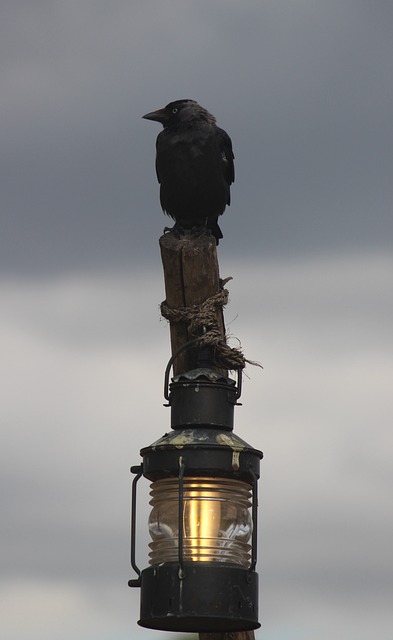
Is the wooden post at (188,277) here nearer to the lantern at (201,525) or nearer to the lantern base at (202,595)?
the lantern at (201,525)

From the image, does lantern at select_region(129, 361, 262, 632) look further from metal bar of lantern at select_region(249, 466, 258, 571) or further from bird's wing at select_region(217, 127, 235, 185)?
bird's wing at select_region(217, 127, 235, 185)

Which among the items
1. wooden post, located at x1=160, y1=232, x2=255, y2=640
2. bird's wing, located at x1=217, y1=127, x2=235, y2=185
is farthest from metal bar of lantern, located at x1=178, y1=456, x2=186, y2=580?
bird's wing, located at x1=217, y1=127, x2=235, y2=185

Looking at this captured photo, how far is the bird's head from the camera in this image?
1077 centimetres

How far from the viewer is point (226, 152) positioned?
1126 centimetres

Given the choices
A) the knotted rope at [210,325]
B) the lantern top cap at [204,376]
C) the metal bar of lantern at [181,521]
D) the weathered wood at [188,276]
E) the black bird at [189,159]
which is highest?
the black bird at [189,159]

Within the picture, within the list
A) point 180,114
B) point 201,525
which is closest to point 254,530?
point 201,525

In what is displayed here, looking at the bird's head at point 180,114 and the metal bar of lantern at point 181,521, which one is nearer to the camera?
the metal bar of lantern at point 181,521

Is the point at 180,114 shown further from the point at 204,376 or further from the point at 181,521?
the point at 181,521

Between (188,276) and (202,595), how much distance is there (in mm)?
2174

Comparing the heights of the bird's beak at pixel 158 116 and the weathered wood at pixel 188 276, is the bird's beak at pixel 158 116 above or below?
above

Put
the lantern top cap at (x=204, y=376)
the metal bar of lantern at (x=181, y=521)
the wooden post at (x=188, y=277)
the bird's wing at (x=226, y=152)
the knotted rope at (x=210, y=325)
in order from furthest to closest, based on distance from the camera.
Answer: the bird's wing at (x=226, y=152) → the wooden post at (x=188, y=277) → the knotted rope at (x=210, y=325) → the lantern top cap at (x=204, y=376) → the metal bar of lantern at (x=181, y=521)

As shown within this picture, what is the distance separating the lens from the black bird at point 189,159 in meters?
10.5

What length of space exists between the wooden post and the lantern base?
66.0 inches

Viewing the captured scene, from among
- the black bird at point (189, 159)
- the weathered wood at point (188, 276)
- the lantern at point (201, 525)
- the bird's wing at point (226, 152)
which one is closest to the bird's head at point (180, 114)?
the black bird at point (189, 159)
